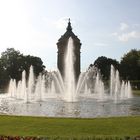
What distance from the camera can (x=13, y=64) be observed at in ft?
342

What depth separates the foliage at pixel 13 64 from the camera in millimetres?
99812

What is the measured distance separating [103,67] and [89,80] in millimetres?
37946

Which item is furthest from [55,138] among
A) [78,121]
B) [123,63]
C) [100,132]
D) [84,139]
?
[123,63]

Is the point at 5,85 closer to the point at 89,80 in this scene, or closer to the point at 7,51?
the point at 7,51

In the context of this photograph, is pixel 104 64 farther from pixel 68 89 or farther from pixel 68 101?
pixel 68 101

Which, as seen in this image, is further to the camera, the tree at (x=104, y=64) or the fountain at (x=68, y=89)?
the tree at (x=104, y=64)

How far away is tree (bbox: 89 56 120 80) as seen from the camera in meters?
116

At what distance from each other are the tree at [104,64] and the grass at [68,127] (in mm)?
95503

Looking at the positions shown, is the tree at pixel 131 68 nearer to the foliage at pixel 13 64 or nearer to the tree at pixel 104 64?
the tree at pixel 104 64

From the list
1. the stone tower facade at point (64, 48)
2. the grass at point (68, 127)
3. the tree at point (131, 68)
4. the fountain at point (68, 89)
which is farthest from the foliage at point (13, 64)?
the grass at point (68, 127)

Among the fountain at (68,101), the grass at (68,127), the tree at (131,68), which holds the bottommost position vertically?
the grass at (68,127)

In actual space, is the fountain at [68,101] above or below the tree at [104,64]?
below

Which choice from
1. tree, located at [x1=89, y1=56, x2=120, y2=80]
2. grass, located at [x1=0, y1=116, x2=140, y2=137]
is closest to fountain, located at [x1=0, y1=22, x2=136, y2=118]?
grass, located at [x1=0, y1=116, x2=140, y2=137]

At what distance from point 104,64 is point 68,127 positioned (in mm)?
101839
